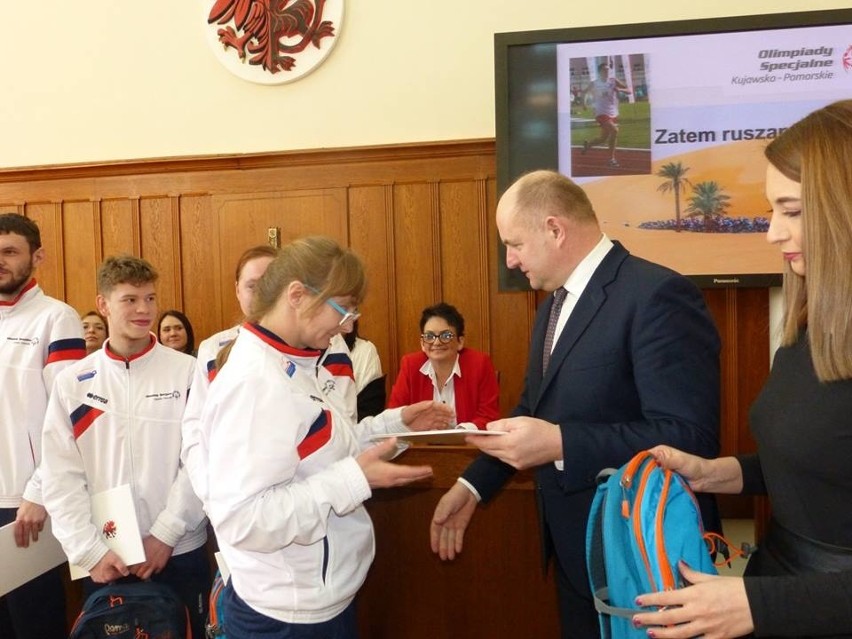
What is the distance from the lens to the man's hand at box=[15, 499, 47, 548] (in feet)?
8.70

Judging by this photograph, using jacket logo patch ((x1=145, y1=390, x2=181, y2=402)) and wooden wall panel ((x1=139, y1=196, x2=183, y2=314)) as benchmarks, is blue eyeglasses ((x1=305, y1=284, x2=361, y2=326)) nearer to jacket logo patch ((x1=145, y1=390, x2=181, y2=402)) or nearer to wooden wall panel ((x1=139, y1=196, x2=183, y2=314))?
jacket logo patch ((x1=145, y1=390, x2=181, y2=402))

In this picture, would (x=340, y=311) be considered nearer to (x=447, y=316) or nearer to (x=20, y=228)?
(x=20, y=228)

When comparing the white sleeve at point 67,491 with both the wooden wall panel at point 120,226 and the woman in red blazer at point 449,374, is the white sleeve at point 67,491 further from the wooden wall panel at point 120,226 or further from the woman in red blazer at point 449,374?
the wooden wall panel at point 120,226

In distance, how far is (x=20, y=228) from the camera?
117 inches

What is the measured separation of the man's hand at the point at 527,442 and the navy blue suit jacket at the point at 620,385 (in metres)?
0.03

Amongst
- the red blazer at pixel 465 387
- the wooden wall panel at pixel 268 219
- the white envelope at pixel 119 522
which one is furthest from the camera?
the wooden wall panel at pixel 268 219

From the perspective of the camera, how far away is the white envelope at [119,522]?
2426mm

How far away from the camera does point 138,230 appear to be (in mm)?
6270

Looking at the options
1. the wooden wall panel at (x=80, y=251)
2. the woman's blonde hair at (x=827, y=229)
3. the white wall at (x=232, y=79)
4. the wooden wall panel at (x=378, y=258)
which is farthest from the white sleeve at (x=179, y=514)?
the wooden wall panel at (x=80, y=251)

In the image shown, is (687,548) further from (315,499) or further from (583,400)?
(315,499)

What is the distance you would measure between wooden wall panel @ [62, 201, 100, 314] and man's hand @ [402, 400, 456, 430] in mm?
4845

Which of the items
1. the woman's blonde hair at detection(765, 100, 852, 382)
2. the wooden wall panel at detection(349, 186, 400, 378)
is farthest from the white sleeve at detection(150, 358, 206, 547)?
the wooden wall panel at detection(349, 186, 400, 378)

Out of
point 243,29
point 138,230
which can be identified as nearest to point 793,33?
point 243,29

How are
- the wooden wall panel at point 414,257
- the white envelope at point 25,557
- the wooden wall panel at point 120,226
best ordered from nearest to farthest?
1. the white envelope at point 25,557
2. the wooden wall panel at point 414,257
3. the wooden wall panel at point 120,226
